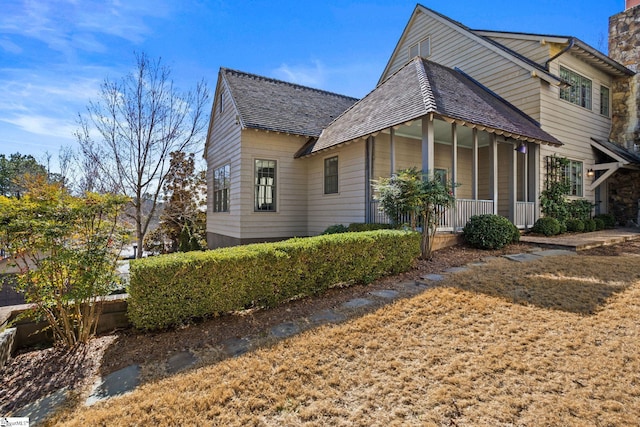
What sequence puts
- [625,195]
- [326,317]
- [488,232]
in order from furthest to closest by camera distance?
[625,195], [488,232], [326,317]

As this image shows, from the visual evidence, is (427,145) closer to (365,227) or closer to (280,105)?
(365,227)

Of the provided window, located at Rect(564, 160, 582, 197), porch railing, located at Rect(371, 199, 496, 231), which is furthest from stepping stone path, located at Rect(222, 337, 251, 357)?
window, located at Rect(564, 160, 582, 197)

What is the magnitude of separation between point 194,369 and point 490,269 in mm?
5253

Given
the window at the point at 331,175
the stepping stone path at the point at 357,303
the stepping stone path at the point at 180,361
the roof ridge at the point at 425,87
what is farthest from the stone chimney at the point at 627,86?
the stepping stone path at the point at 180,361

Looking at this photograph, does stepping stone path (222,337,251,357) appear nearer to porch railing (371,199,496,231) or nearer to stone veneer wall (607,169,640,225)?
porch railing (371,199,496,231)

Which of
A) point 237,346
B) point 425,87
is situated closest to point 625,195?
point 425,87

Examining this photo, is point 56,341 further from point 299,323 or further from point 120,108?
point 120,108

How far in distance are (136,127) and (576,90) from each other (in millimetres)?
16458

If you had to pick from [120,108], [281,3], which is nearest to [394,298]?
[281,3]

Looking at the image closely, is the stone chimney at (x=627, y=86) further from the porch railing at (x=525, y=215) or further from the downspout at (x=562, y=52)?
the porch railing at (x=525, y=215)

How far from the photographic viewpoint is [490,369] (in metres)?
2.62

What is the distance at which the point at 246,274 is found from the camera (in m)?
4.17

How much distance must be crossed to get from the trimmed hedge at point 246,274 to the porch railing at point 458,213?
102 inches

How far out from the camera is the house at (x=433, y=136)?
890 cm
